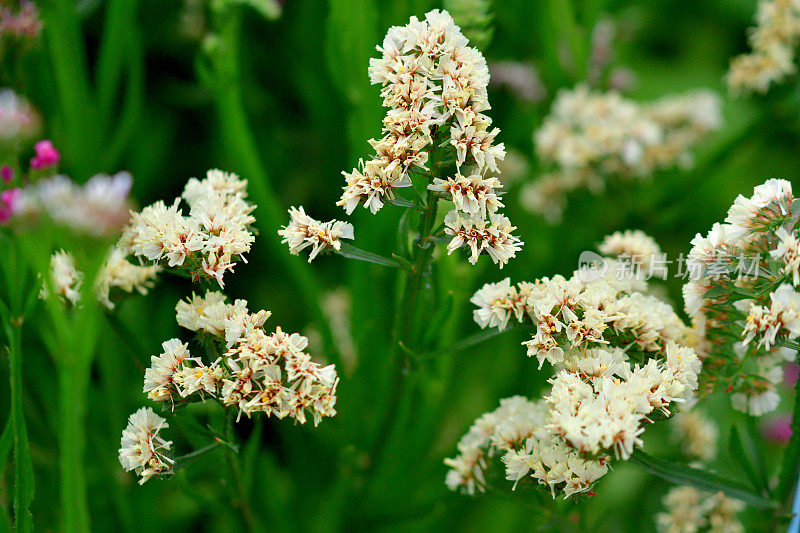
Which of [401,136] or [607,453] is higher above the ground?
[401,136]

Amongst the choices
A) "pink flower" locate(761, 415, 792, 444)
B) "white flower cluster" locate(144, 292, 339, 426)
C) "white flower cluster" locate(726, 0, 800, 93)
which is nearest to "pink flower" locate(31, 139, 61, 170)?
"white flower cluster" locate(144, 292, 339, 426)

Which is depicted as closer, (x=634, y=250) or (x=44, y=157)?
(x=44, y=157)

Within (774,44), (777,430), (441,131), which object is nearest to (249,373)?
(441,131)

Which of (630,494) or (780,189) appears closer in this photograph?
(780,189)

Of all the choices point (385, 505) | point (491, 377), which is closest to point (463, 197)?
point (385, 505)

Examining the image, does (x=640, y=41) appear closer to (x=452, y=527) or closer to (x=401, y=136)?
(x=452, y=527)

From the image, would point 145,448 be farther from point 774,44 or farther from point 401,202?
point 774,44
